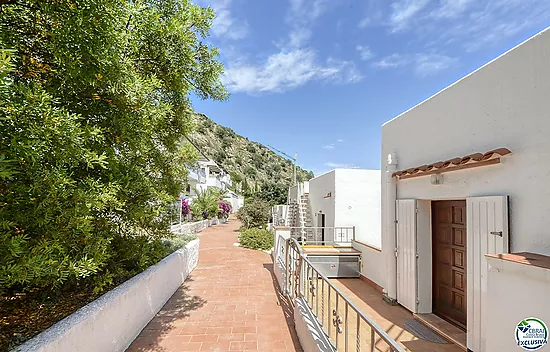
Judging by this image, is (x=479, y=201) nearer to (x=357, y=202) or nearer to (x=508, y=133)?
(x=508, y=133)

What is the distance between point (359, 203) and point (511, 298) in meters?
8.96

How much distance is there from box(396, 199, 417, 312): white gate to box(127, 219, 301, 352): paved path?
2.49m

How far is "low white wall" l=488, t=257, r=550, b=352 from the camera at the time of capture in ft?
9.17

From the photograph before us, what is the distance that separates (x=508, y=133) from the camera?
12.7 ft

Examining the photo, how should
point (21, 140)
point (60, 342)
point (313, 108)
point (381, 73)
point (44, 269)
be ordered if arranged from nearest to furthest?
point (21, 140) < point (44, 269) < point (60, 342) < point (381, 73) < point (313, 108)

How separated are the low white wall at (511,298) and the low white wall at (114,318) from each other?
4830mm

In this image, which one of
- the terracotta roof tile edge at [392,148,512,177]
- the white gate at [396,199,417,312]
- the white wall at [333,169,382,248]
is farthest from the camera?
the white wall at [333,169,382,248]

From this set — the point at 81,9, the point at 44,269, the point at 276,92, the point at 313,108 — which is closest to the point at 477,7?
the point at 81,9

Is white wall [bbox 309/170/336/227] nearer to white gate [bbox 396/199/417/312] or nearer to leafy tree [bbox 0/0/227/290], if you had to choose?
white gate [bbox 396/199/417/312]

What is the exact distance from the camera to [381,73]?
47.9 feet

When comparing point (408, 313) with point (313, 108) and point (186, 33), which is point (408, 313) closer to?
point (186, 33)

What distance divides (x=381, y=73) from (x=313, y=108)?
10523mm

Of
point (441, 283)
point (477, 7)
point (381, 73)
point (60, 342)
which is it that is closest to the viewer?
point (60, 342)

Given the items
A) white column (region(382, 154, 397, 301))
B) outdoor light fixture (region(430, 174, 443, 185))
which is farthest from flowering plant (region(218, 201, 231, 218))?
outdoor light fixture (region(430, 174, 443, 185))
